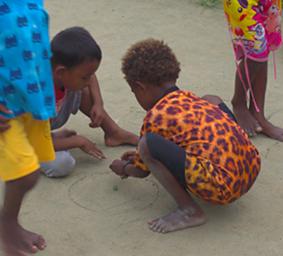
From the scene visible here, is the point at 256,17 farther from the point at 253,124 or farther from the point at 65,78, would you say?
the point at 65,78

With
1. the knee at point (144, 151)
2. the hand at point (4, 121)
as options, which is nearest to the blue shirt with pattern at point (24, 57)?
the hand at point (4, 121)

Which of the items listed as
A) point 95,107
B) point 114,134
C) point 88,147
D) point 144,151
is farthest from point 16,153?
point 114,134

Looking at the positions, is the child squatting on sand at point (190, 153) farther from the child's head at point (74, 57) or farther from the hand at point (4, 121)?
the hand at point (4, 121)

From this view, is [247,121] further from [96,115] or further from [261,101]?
[96,115]

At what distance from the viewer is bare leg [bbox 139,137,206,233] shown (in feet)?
9.87

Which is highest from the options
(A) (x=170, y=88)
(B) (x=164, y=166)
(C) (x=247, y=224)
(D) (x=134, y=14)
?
(A) (x=170, y=88)

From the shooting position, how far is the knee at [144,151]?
9.84 feet

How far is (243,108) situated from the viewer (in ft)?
13.2

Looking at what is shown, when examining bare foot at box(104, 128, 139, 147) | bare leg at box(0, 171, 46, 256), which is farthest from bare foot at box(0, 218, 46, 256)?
bare foot at box(104, 128, 139, 147)

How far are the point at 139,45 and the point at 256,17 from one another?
2.62ft

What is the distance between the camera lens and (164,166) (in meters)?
3.02

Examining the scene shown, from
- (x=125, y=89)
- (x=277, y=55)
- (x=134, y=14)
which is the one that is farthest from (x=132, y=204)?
(x=134, y=14)

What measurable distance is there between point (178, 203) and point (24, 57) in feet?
3.34

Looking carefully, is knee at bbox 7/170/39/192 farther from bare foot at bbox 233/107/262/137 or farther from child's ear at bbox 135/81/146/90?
bare foot at bbox 233/107/262/137
